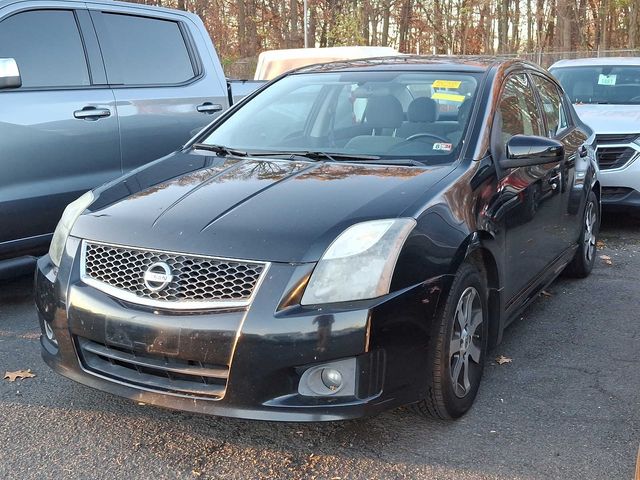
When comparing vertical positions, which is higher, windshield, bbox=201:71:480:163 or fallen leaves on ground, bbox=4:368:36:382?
windshield, bbox=201:71:480:163

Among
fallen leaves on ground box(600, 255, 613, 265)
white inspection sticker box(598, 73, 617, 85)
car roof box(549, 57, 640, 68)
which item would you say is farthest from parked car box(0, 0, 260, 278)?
car roof box(549, 57, 640, 68)

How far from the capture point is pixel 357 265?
9.37 ft

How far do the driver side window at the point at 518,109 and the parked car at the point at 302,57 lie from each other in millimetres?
5632

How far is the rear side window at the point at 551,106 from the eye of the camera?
494 cm

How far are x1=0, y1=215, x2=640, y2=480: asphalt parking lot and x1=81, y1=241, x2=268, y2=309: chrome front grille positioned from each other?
690mm

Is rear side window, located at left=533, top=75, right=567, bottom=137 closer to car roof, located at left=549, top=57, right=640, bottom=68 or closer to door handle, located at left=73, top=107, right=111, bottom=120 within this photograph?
door handle, located at left=73, top=107, right=111, bottom=120

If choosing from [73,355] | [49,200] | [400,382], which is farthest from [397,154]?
[49,200]

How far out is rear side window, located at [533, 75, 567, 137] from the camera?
16.2ft

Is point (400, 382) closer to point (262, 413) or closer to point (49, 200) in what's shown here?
point (262, 413)

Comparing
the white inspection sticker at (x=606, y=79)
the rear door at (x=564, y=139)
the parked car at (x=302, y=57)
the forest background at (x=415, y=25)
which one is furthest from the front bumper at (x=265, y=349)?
the forest background at (x=415, y=25)

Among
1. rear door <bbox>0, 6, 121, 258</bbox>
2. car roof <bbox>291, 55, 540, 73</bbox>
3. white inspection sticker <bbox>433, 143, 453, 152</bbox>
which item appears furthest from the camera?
rear door <bbox>0, 6, 121, 258</bbox>

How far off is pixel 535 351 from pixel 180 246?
7.55ft

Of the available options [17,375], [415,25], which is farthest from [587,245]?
[415,25]

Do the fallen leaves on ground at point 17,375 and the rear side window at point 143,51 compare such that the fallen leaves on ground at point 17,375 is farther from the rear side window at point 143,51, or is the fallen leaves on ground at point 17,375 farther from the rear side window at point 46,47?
the rear side window at point 143,51
